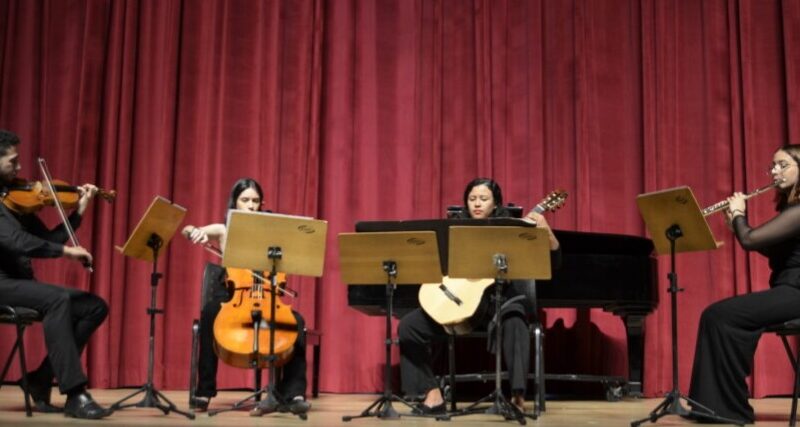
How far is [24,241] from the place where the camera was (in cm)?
438

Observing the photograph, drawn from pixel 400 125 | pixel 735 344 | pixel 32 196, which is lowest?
pixel 735 344

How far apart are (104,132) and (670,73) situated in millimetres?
4075

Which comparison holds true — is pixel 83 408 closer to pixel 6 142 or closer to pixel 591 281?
pixel 6 142

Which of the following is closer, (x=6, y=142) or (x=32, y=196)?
(x=6, y=142)

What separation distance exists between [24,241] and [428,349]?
2.01 meters

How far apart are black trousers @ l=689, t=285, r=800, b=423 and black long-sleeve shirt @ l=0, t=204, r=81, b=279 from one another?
3029 millimetres

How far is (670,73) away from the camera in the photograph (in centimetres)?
663

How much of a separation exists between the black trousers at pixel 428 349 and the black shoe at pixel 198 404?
1.04 meters

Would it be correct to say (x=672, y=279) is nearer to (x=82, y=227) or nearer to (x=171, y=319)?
(x=171, y=319)

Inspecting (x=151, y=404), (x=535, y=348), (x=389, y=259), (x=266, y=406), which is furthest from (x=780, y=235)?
(x=151, y=404)

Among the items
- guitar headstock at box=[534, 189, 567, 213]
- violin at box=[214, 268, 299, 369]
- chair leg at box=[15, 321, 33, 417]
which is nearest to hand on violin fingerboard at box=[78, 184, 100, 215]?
chair leg at box=[15, 321, 33, 417]

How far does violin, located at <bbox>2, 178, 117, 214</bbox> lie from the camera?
182 inches

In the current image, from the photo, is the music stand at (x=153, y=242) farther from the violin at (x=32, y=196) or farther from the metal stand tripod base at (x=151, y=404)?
the violin at (x=32, y=196)

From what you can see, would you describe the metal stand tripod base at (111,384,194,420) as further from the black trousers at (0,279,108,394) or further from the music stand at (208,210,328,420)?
the music stand at (208,210,328,420)
